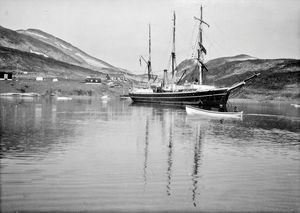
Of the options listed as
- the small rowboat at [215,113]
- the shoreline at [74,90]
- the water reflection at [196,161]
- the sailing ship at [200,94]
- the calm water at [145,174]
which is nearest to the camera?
the calm water at [145,174]

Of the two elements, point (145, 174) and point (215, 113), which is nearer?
point (145, 174)

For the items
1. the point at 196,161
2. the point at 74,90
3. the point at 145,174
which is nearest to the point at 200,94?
the point at 196,161

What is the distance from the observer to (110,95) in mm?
176750

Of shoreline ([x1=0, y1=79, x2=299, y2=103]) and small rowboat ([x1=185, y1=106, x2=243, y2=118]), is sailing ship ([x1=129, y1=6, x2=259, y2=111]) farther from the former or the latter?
shoreline ([x1=0, y1=79, x2=299, y2=103])

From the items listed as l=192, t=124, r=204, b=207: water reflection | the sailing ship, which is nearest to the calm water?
l=192, t=124, r=204, b=207: water reflection

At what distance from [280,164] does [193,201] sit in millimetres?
9996

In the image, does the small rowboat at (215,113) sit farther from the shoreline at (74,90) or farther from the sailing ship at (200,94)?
the shoreline at (74,90)

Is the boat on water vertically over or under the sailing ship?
under

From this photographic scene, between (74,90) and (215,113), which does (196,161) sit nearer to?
(215,113)

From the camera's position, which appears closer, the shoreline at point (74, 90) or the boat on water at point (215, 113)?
the boat on water at point (215, 113)

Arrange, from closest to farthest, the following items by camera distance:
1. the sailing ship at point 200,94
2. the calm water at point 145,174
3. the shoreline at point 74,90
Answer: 1. the calm water at point 145,174
2. the sailing ship at point 200,94
3. the shoreline at point 74,90

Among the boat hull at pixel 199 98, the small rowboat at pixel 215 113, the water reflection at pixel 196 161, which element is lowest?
the water reflection at pixel 196 161

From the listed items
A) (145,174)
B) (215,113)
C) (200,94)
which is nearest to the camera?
(145,174)

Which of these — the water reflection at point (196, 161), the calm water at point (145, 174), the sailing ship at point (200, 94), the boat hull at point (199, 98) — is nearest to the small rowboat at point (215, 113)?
the sailing ship at point (200, 94)
